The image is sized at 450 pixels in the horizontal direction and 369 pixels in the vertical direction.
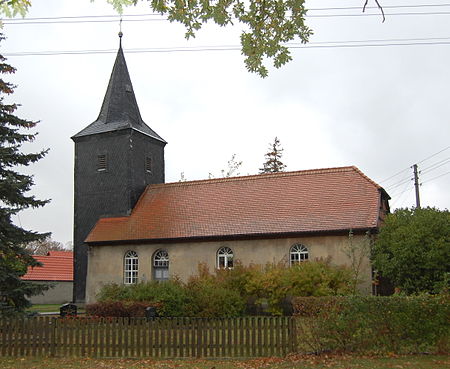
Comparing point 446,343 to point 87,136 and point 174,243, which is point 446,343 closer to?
point 174,243

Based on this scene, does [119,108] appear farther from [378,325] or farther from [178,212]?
[378,325]

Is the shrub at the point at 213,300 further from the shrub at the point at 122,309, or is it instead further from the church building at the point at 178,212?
the church building at the point at 178,212

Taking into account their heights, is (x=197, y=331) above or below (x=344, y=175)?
below

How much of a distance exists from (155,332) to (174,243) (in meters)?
15.0

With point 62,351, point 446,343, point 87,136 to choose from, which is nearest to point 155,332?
point 62,351

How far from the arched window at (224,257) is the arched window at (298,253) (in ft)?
10.7

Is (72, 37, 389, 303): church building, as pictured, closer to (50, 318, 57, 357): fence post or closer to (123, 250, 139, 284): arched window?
(123, 250, 139, 284): arched window

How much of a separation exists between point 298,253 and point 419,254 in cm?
621

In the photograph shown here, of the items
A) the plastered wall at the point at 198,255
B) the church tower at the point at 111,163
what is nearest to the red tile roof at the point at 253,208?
the plastered wall at the point at 198,255

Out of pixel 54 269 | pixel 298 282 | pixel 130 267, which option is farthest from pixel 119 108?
pixel 54 269

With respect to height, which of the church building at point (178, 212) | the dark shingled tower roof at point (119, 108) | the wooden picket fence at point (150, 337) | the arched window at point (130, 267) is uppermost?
the dark shingled tower roof at point (119, 108)

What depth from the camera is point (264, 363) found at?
1159 centimetres

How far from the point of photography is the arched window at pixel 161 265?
27.8 meters

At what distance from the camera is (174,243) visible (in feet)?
90.2
